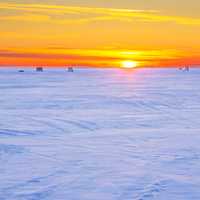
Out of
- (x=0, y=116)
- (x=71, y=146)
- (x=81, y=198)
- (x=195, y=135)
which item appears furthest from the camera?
(x=0, y=116)

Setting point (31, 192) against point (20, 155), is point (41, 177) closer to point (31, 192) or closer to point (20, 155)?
point (31, 192)

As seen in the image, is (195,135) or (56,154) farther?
(195,135)

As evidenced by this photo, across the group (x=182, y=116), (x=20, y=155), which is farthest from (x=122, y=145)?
(x=182, y=116)

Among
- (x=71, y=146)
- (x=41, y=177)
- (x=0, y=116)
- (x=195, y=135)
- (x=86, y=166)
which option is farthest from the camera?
(x=0, y=116)

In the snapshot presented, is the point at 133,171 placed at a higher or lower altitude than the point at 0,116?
lower

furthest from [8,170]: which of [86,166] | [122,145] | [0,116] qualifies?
[0,116]

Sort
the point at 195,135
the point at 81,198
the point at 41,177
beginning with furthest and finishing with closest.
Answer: the point at 195,135, the point at 41,177, the point at 81,198

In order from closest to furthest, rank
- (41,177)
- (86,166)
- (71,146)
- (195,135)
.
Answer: (41,177), (86,166), (71,146), (195,135)

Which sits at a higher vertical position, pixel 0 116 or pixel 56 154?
pixel 0 116

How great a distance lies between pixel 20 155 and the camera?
907cm

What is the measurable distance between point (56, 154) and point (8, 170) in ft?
5.03

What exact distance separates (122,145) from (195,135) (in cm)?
234

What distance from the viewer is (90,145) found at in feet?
33.4

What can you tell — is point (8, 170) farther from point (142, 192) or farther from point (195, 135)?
point (195, 135)
